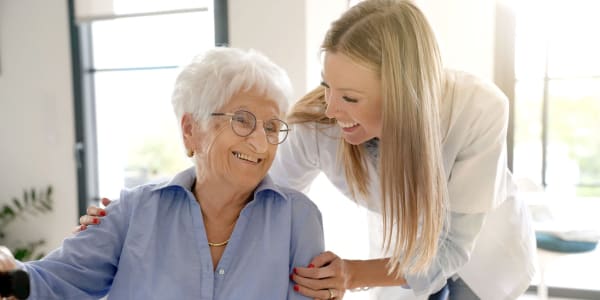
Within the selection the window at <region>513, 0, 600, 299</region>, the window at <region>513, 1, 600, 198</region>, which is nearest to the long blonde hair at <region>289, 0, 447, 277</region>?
the window at <region>513, 0, 600, 299</region>

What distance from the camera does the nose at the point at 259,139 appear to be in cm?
129

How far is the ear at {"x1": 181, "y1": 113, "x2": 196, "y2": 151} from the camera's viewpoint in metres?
1.34

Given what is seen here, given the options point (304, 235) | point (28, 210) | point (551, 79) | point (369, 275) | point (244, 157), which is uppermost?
point (551, 79)

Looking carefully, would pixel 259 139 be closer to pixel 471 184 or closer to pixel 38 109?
pixel 471 184

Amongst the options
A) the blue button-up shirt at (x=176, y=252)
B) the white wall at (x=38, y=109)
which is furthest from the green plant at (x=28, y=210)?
the blue button-up shirt at (x=176, y=252)

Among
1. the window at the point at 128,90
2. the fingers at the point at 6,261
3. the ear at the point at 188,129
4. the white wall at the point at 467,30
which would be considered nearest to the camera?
the fingers at the point at 6,261

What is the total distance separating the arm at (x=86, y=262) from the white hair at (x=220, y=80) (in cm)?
34

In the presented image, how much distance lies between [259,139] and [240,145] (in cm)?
5

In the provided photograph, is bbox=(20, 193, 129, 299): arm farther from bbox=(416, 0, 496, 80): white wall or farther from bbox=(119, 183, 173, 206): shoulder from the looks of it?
bbox=(416, 0, 496, 80): white wall

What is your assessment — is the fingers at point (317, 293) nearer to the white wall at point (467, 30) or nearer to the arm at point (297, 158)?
the arm at point (297, 158)

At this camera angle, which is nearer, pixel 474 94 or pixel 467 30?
pixel 474 94

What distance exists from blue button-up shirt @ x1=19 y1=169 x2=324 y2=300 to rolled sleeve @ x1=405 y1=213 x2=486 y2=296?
0.93 ft

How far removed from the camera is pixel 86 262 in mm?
1287

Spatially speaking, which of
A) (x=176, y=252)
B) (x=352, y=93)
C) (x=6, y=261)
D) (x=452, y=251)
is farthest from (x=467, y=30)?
(x=6, y=261)
